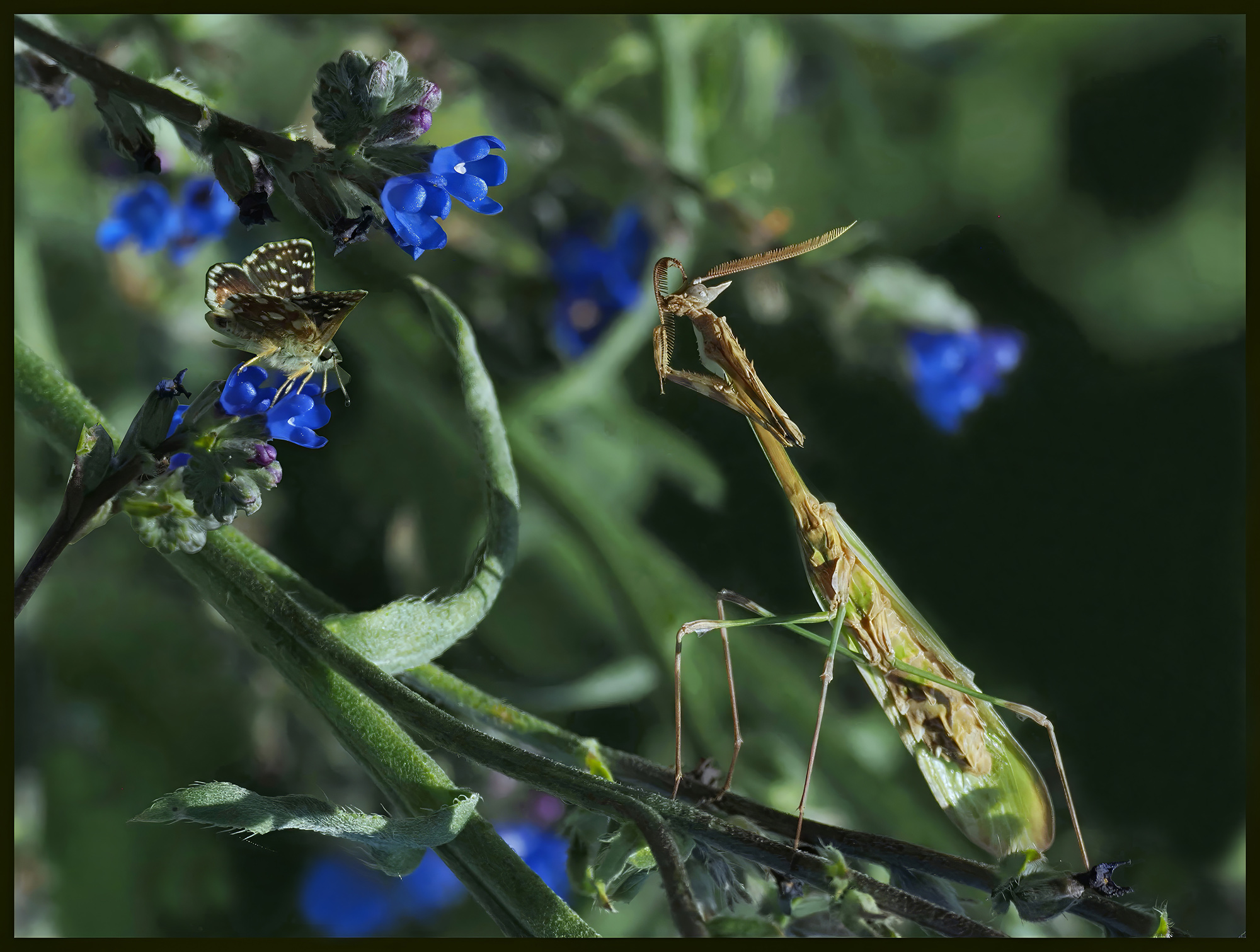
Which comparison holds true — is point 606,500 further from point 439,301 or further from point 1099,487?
point 1099,487

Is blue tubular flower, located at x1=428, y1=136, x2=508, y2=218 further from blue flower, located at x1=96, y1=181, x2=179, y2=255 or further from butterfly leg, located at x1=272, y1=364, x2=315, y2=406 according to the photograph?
blue flower, located at x1=96, y1=181, x2=179, y2=255

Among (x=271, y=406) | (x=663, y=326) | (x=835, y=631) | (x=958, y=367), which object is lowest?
(x=835, y=631)

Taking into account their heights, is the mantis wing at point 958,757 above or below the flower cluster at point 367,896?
above

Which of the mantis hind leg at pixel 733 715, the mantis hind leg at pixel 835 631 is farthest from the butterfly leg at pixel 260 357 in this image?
the mantis hind leg at pixel 835 631

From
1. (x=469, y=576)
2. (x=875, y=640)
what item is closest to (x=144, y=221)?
(x=469, y=576)

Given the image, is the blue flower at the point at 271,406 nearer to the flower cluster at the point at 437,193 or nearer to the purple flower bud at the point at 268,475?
the purple flower bud at the point at 268,475

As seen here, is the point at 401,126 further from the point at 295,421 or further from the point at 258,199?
the point at 295,421
